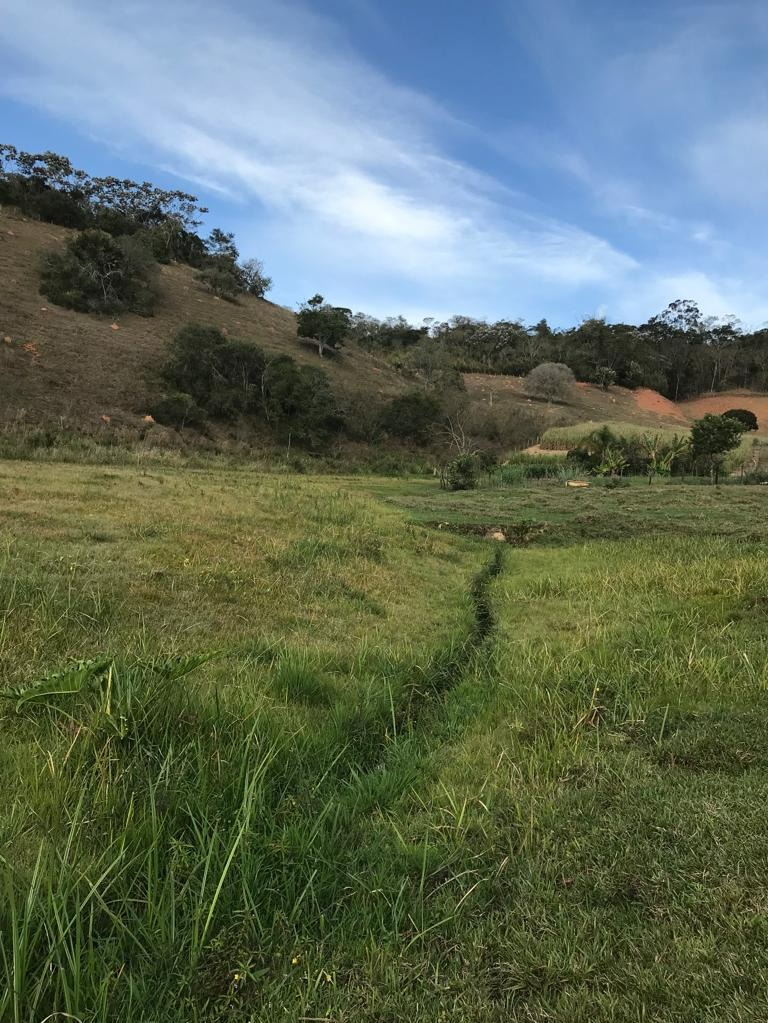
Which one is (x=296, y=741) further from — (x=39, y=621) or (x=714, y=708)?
(x=714, y=708)

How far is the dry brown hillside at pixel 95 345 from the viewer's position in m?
27.2

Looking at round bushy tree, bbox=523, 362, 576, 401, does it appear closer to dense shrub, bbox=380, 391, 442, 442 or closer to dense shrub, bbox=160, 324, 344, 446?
dense shrub, bbox=380, 391, 442, 442

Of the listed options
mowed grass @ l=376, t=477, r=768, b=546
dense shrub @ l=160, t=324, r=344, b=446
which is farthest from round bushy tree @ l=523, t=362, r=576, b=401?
mowed grass @ l=376, t=477, r=768, b=546

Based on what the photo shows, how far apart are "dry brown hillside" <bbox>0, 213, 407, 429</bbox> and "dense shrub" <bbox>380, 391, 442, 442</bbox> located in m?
Answer: 2.61

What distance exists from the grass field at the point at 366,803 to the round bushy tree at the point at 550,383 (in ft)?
158

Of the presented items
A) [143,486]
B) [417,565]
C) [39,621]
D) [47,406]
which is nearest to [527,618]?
[417,565]

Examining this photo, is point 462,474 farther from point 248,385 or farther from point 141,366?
point 141,366

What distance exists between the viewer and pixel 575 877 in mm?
2570

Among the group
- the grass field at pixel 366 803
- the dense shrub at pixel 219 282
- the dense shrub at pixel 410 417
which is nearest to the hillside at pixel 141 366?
the dense shrub at pixel 219 282

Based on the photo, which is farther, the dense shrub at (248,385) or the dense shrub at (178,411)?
the dense shrub at (248,385)

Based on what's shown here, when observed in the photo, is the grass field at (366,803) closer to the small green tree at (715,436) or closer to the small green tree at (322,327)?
the small green tree at (715,436)

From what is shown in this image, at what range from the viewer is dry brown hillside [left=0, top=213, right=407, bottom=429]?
89.4ft

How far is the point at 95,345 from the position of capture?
111 ft

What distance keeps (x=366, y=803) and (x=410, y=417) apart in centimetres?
3551
